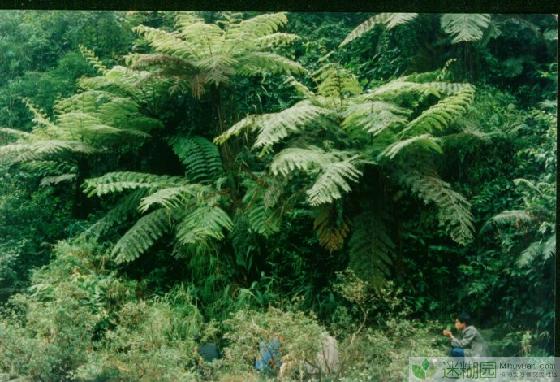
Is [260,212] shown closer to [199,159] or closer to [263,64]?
[199,159]

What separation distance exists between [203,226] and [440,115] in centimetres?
147

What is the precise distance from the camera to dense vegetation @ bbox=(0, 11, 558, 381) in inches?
163

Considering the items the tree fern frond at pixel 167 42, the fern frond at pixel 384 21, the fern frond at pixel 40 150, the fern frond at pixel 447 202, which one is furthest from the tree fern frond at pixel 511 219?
the fern frond at pixel 40 150

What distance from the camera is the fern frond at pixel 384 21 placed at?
4.16m

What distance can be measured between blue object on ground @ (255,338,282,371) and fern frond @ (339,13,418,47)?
70.4 inches

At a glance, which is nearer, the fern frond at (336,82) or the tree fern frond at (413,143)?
the tree fern frond at (413,143)

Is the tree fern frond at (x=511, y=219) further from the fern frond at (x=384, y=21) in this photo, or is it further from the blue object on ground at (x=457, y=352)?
the fern frond at (x=384, y=21)

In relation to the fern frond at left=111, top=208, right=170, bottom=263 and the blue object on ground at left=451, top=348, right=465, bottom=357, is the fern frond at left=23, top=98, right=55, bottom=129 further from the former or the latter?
the blue object on ground at left=451, top=348, right=465, bottom=357

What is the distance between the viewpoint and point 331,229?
4.22 metres

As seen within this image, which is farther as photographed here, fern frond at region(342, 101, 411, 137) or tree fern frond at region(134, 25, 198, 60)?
tree fern frond at region(134, 25, 198, 60)

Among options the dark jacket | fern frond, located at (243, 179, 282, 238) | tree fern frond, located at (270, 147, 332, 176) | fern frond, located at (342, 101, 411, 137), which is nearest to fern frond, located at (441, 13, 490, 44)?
fern frond, located at (342, 101, 411, 137)

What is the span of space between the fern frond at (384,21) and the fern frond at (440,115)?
1.64ft

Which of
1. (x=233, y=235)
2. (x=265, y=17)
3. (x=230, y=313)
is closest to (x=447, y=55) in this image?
(x=265, y=17)

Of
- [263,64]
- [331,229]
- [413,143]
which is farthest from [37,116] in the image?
[413,143]
